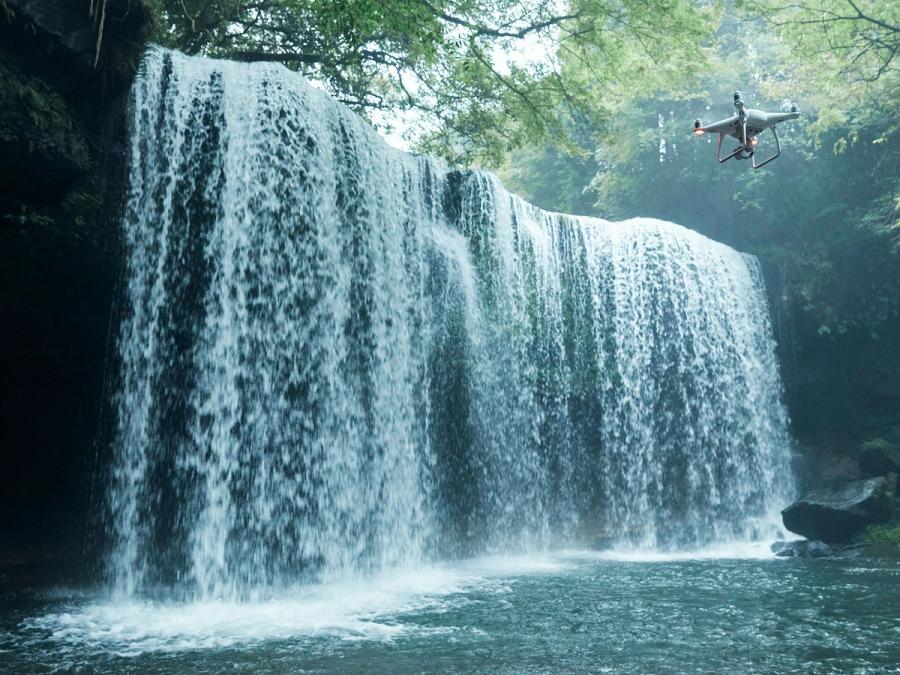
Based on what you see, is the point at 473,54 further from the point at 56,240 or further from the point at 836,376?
the point at 836,376

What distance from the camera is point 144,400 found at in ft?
29.4

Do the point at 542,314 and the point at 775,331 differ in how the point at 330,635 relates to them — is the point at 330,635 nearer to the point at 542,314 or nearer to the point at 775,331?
the point at 542,314

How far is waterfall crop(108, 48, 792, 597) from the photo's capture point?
8977mm

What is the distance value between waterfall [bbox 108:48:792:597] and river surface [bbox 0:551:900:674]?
1422 mm

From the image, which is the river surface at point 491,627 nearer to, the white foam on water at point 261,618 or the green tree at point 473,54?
the white foam on water at point 261,618

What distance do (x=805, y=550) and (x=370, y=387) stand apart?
7.80 m

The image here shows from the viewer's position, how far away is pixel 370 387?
418 inches

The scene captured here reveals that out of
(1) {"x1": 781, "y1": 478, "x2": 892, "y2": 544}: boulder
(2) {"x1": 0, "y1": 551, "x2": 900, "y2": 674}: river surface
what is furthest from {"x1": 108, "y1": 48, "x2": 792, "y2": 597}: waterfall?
(1) {"x1": 781, "y1": 478, "x2": 892, "y2": 544}: boulder

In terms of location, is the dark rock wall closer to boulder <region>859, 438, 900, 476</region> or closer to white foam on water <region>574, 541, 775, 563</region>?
boulder <region>859, 438, 900, 476</region>

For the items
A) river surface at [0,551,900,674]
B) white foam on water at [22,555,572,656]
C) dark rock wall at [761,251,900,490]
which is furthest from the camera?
dark rock wall at [761,251,900,490]

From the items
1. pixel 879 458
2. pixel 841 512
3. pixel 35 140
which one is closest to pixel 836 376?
pixel 879 458

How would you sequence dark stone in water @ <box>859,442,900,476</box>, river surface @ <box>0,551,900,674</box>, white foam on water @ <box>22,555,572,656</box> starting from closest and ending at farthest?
river surface @ <box>0,551,900,674</box>, white foam on water @ <box>22,555,572,656</box>, dark stone in water @ <box>859,442,900,476</box>

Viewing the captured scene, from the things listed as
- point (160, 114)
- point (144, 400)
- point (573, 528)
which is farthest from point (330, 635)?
point (573, 528)

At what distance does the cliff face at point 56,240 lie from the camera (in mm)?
8203
